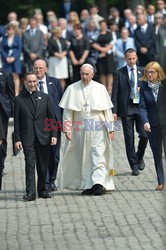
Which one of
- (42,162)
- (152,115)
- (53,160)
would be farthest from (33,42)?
(42,162)

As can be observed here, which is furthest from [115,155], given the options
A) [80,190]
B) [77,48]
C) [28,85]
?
[77,48]

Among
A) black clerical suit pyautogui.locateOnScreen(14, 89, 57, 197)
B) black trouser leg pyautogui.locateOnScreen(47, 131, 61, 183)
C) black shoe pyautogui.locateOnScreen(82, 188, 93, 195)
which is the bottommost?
black shoe pyautogui.locateOnScreen(82, 188, 93, 195)

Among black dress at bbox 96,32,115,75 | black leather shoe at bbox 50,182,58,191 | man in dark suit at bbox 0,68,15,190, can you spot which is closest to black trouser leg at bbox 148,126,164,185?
black leather shoe at bbox 50,182,58,191

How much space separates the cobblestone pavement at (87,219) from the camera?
9.77 m

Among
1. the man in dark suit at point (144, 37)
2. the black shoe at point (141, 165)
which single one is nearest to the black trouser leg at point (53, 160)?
the black shoe at point (141, 165)

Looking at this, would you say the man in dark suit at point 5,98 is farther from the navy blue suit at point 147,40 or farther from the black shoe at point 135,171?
the navy blue suit at point 147,40

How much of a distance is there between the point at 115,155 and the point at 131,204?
4962mm

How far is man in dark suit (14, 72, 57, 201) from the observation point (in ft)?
41.6

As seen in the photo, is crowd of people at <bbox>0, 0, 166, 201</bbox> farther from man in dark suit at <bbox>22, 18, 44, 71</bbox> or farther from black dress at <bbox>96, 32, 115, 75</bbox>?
man in dark suit at <bbox>22, 18, 44, 71</bbox>

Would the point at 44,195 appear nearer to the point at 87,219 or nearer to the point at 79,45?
the point at 87,219

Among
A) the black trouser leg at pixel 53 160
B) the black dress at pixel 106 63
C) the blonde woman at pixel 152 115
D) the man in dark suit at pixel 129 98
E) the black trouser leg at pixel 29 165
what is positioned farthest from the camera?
the black dress at pixel 106 63

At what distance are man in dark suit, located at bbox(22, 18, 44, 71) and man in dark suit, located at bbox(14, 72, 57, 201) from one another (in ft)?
34.8

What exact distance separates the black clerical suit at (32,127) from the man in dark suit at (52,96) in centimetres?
58

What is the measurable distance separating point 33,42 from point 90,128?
10.4m
